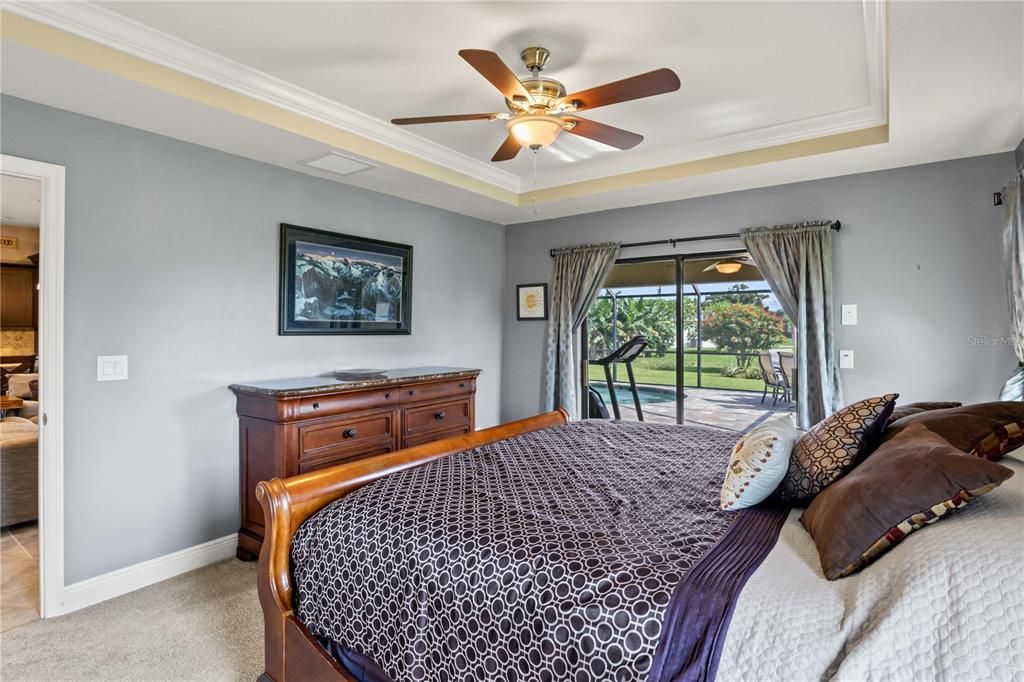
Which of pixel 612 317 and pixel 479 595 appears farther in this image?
pixel 612 317

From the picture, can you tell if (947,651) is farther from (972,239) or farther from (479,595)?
(972,239)

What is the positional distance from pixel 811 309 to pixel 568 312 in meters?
1.94

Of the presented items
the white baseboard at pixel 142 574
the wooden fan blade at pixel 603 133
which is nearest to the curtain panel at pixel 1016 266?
the wooden fan blade at pixel 603 133

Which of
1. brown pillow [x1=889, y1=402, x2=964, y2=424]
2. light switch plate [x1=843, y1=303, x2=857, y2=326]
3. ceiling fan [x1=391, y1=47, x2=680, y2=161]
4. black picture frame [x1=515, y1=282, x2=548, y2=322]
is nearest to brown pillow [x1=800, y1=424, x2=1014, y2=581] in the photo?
brown pillow [x1=889, y1=402, x2=964, y2=424]

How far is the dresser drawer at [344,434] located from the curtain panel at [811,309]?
2.82 metres

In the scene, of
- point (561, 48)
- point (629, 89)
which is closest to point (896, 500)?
point (629, 89)

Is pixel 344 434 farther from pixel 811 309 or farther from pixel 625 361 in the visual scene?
pixel 811 309

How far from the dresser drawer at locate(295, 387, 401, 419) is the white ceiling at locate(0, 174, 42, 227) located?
255cm

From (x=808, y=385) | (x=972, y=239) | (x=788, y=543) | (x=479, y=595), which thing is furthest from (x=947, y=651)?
(x=972, y=239)

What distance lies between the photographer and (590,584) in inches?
48.8

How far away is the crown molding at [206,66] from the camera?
2091mm

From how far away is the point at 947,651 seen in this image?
0.96 metres

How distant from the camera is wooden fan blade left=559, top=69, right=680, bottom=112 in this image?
198 centimetres

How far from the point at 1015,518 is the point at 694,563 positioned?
68cm
